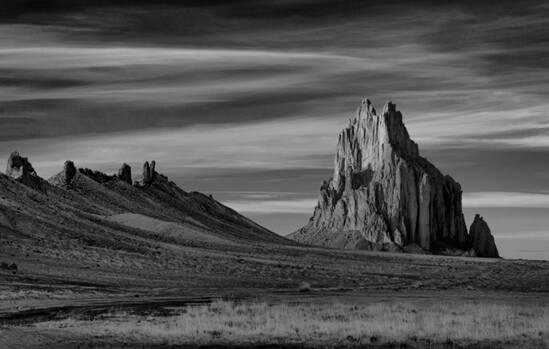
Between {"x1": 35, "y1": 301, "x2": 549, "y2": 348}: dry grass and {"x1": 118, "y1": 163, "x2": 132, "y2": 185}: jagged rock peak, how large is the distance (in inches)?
5429

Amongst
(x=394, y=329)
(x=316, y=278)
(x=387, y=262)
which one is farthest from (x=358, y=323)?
(x=387, y=262)

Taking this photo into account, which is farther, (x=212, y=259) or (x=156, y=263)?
(x=212, y=259)

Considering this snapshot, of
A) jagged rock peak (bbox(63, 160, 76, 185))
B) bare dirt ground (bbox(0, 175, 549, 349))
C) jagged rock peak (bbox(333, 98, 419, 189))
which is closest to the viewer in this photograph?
bare dirt ground (bbox(0, 175, 549, 349))

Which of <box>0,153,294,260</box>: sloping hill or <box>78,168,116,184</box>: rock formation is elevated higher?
<box>78,168,116,184</box>: rock formation

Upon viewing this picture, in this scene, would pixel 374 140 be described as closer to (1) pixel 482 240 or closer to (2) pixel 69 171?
(1) pixel 482 240

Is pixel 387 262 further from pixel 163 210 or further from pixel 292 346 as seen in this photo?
pixel 292 346

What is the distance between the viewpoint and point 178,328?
108ft

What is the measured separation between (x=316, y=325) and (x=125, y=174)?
148 metres

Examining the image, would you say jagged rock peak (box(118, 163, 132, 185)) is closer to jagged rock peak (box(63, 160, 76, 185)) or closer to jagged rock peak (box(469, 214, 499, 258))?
jagged rock peak (box(63, 160, 76, 185))

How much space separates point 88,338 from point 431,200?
154316 millimetres

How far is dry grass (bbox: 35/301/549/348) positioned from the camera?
101 feet

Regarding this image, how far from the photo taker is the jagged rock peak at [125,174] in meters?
178

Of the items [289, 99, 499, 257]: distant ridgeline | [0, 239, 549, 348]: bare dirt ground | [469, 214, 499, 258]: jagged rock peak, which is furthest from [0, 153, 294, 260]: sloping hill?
Answer: [469, 214, 499, 258]: jagged rock peak

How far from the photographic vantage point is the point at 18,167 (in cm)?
12775
